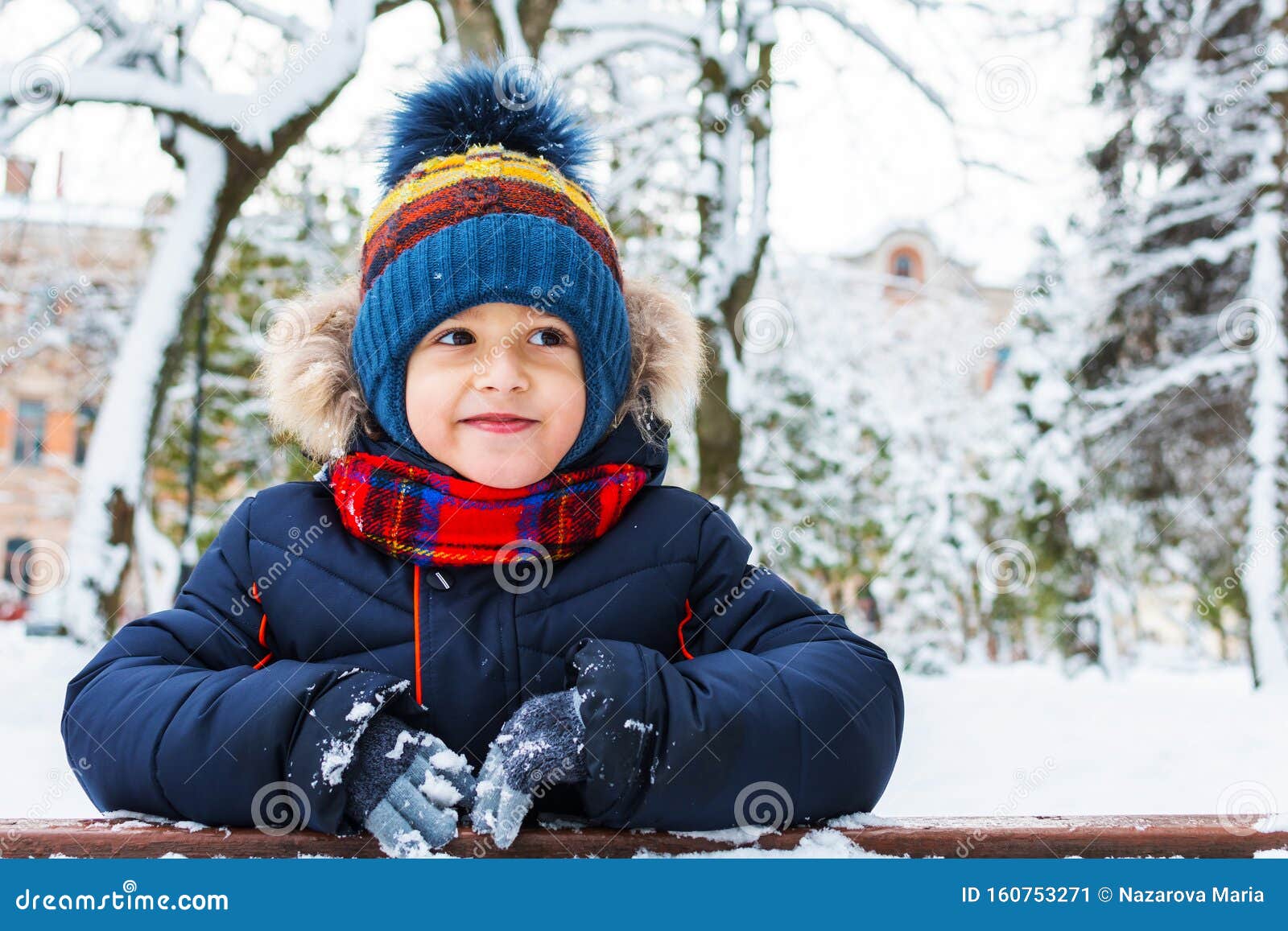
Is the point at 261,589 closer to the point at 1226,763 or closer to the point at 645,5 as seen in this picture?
the point at 1226,763

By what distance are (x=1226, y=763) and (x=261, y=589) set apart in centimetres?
265

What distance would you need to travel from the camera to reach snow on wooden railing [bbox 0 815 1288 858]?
1257mm

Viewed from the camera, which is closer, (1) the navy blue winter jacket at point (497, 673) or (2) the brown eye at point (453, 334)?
(1) the navy blue winter jacket at point (497, 673)

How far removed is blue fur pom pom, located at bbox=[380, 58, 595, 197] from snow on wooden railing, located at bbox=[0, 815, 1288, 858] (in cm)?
125

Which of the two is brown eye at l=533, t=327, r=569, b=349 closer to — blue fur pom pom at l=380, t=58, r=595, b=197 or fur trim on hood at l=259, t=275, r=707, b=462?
fur trim on hood at l=259, t=275, r=707, b=462

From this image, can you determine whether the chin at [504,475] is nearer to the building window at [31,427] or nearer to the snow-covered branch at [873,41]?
the snow-covered branch at [873,41]

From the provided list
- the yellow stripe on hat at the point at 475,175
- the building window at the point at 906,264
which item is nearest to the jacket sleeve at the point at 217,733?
the yellow stripe on hat at the point at 475,175

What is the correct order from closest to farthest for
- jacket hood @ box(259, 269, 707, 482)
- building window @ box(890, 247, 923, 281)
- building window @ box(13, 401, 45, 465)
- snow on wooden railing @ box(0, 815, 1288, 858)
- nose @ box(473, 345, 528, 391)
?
snow on wooden railing @ box(0, 815, 1288, 858), nose @ box(473, 345, 528, 391), jacket hood @ box(259, 269, 707, 482), building window @ box(13, 401, 45, 465), building window @ box(890, 247, 923, 281)

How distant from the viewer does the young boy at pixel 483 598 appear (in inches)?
52.6

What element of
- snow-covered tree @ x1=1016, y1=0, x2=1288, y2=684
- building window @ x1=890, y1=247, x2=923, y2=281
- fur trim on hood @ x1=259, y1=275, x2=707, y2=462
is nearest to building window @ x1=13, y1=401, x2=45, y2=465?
building window @ x1=890, y1=247, x2=923, y2=281

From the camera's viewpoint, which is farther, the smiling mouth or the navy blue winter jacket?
the smiling mouth

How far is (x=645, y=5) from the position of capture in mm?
6609

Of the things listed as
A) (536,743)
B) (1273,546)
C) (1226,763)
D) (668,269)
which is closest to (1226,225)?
(1273,546)

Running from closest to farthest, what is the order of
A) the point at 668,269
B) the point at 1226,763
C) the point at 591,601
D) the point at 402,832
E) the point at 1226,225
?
the point at 402,832 < the point at 591,601 < the point at 1226,763 < the point at 1226,225 < the point at 668,269
